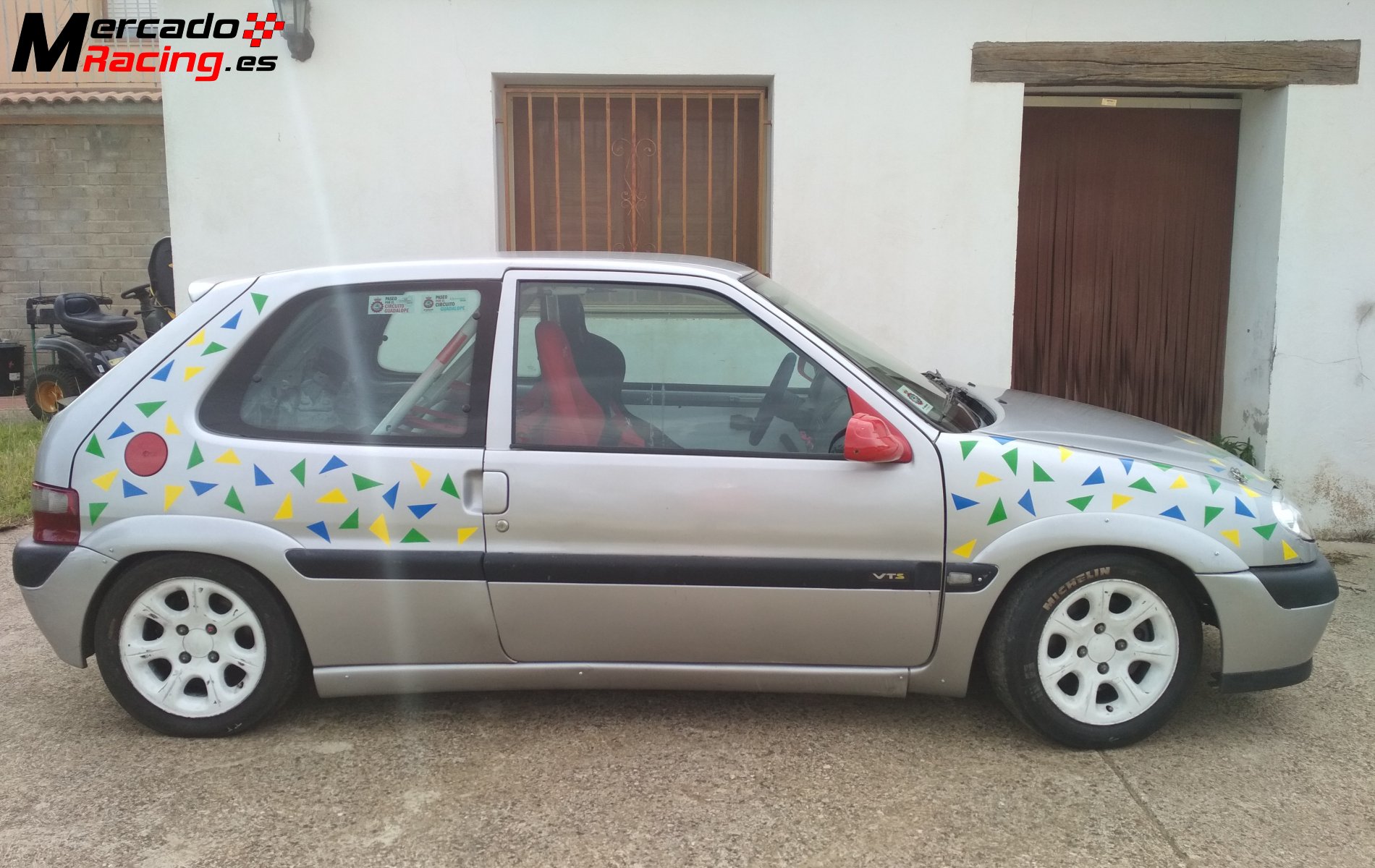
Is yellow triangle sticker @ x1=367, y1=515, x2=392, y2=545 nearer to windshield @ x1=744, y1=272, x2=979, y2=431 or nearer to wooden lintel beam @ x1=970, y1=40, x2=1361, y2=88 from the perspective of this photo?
windshield @ x1=744, y1=272, x2=979, y2=431

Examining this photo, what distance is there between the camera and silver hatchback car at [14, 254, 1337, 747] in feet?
11.1

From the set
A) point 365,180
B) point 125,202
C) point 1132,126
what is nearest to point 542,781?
point 365,180

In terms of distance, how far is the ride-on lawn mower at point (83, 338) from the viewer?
378 inches

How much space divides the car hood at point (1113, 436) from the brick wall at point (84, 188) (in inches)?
420

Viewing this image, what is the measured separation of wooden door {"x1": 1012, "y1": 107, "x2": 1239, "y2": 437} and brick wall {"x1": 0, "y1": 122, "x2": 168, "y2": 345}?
30.3 ft

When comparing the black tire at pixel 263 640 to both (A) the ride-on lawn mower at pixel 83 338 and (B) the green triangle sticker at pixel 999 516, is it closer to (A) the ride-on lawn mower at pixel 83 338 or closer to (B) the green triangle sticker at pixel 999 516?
(B) the green triangle sticker at pixel 999 516

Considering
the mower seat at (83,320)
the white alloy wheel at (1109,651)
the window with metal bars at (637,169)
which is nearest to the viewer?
Result: the white alloy wheel at (1109,651)

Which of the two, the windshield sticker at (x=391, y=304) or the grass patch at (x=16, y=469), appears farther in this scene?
the grass patch at (x=16, y=469)

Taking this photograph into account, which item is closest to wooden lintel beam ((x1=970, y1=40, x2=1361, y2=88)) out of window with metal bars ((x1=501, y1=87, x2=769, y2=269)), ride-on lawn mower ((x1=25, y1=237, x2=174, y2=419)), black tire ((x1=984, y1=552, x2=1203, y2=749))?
window with metal bars ((x1=501, y1=87, x2=769, y2=269))

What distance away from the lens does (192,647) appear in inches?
140

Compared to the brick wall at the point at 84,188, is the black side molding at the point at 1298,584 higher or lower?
lower

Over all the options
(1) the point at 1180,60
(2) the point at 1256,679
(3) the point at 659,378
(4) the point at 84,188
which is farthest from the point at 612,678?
(4) the point at 84,188

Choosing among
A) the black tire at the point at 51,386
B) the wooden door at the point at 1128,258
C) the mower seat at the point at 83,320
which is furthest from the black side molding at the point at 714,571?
the mower seat at the point at 83,320

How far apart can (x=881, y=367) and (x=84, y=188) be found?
1108cm
